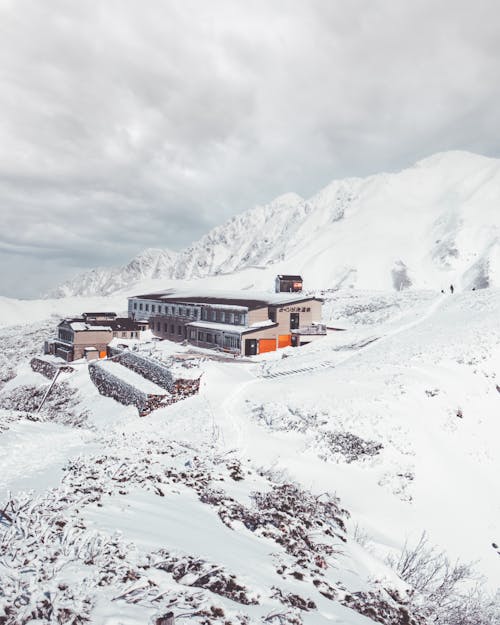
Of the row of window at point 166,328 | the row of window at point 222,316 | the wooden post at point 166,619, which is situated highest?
the row of window at point 222,316

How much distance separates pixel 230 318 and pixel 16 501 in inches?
1898

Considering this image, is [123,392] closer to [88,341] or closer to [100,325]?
[88,341]

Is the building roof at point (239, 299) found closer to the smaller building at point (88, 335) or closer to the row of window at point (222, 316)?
the row of window at point (222, 316)

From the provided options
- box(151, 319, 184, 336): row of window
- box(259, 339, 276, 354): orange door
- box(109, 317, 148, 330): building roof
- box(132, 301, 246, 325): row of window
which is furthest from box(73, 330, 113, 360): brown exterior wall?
box(259, 339, 276, 354): orange door

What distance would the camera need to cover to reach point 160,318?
69.2m

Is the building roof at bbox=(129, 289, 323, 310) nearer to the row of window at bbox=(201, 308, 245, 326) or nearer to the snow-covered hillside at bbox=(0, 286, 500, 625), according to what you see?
the row of window at bbox=(201, 308, 245, 326)

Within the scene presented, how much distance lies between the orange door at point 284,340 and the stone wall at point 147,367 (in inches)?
830

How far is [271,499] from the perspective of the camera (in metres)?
11.5

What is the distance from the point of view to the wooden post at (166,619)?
4.68 metres

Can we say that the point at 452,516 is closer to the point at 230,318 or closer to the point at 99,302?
the point at 230,318

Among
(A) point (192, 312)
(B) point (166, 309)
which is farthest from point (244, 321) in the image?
(B) point (166, 309)

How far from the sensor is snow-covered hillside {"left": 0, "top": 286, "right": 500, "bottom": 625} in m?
5.94

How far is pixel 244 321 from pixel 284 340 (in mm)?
6485

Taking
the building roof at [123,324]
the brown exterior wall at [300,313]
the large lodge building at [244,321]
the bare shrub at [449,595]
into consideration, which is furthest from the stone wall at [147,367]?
the bare shrub at [449,595]
